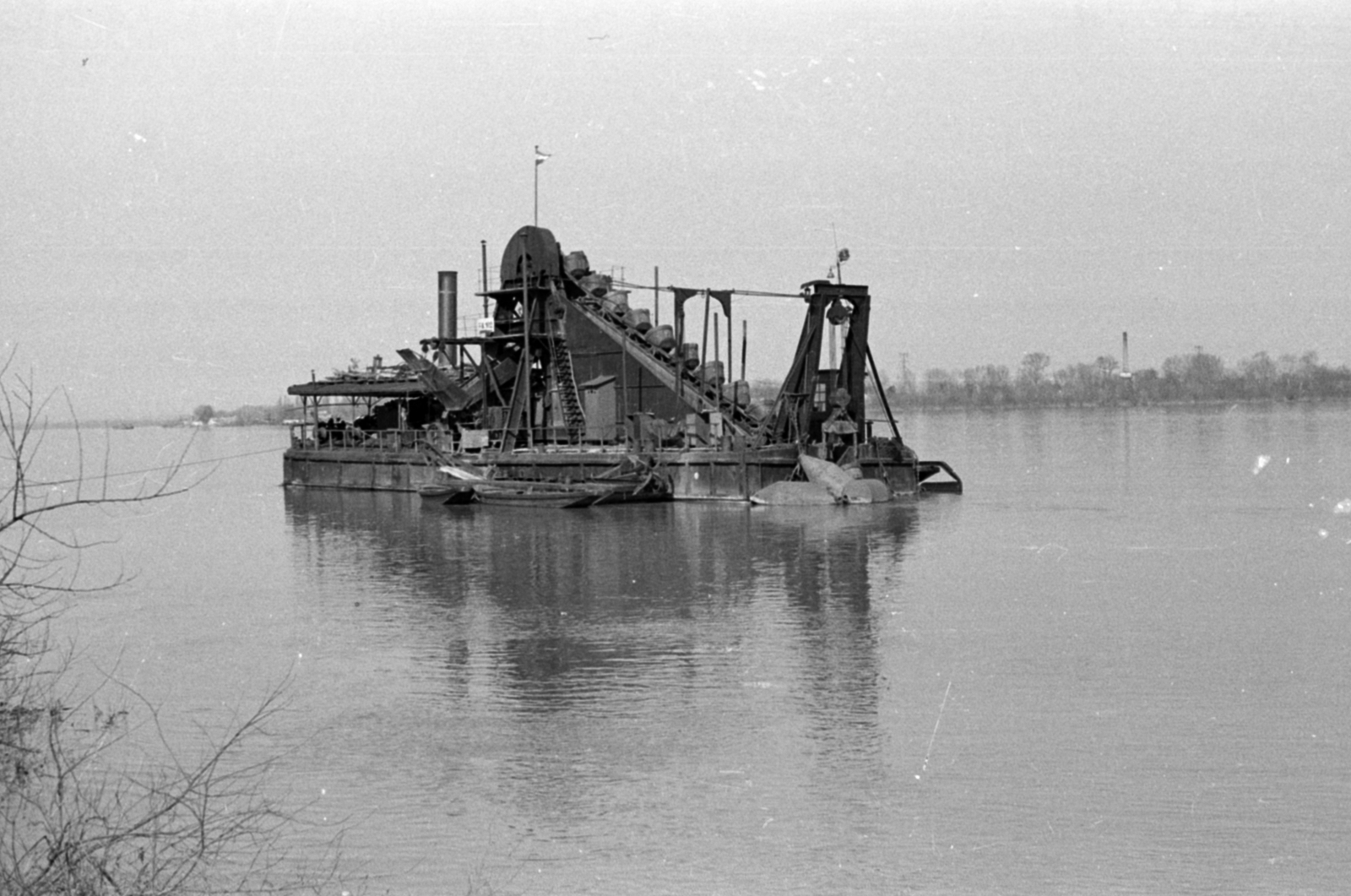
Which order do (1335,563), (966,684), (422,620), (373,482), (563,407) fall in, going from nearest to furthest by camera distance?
(966,684)
(422,620)
(1335,563)
(563,407)
(373,482)

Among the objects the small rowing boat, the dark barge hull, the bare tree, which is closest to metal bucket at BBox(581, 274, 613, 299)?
the dark barge hull

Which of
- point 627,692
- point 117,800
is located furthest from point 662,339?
point 117,800

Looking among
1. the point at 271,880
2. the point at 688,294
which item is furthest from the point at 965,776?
the point at 688,294

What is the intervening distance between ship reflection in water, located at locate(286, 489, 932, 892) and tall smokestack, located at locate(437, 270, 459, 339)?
32.4 metres

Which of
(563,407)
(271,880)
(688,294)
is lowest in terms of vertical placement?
(271,880)

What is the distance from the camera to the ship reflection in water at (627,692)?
13.0 m

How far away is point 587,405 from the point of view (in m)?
55.7

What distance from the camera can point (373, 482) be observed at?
62.1 m

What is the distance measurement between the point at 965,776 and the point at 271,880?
20.9 ft

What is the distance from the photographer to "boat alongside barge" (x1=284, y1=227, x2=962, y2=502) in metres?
49.2

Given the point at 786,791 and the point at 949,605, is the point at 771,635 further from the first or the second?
the point at 786,791

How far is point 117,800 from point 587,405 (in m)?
45.4

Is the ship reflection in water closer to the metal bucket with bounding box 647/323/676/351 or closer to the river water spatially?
the river water

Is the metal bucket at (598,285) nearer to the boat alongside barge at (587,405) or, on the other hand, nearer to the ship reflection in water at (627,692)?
the boat alongside barge at (587,405)
